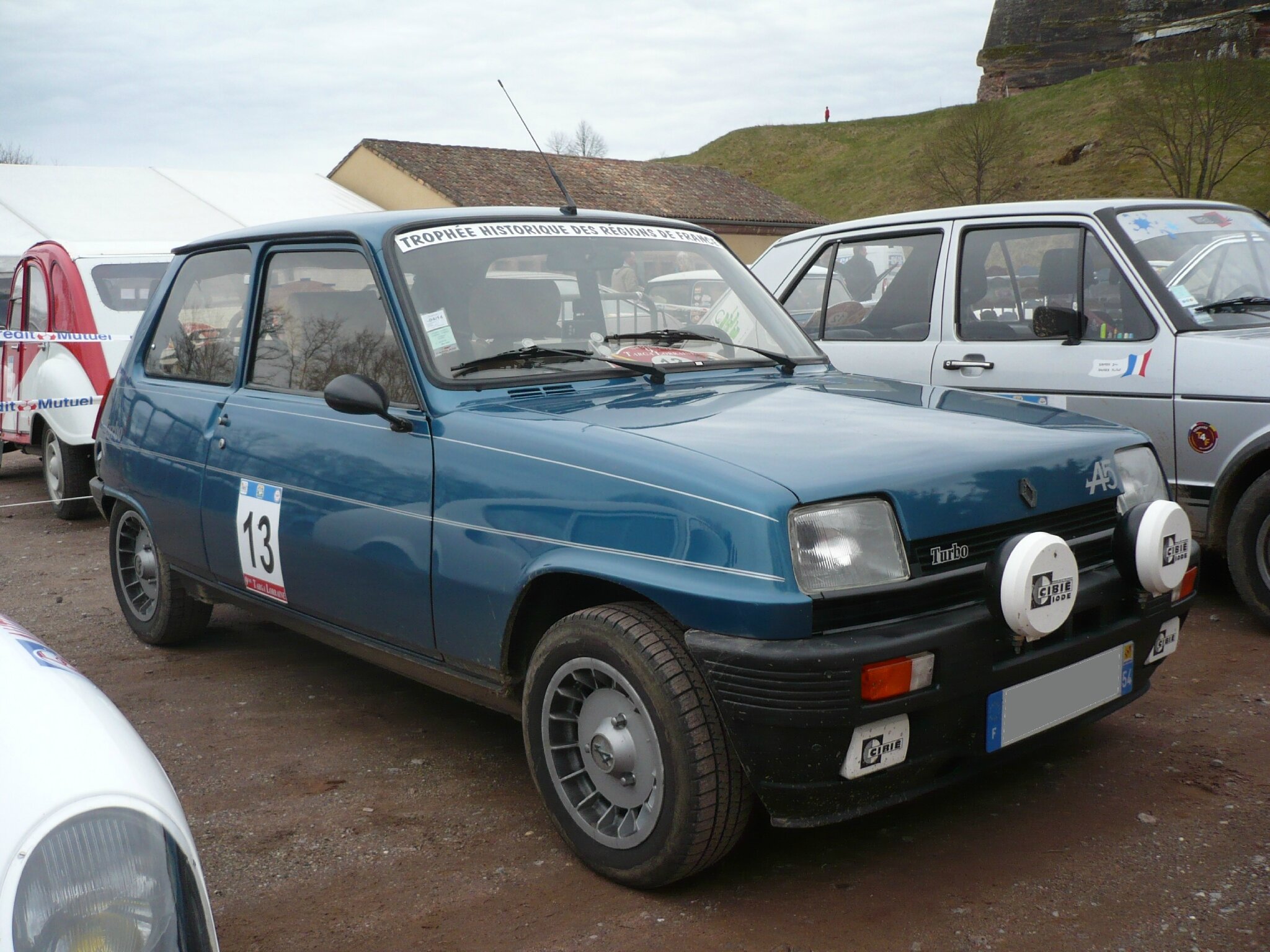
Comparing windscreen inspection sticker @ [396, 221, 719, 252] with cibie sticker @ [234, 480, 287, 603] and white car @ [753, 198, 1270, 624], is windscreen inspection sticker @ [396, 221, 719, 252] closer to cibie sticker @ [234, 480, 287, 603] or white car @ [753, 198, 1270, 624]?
cibie sticker @ [234, 480, 287, 603]

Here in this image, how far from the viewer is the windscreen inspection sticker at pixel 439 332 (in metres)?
3.47

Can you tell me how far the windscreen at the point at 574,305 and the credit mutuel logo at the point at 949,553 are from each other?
129 centimetres

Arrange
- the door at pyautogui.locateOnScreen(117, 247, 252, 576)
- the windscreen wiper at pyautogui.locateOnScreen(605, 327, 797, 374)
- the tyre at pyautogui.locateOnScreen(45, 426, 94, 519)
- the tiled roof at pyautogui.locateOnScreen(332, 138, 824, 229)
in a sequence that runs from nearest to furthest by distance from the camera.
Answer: the windscreen wiper at pyautogui.locateOnScreen(605, 327, 797, 374)
the door at pyautogui.locateOnScreen(117, 247, 252, 576)
the tyre at pyautogui.locateOnScreen(45, 426, 94, 519)
the tiled roof at pyautogui.locateOnScreen(332, 138, 824, 229)

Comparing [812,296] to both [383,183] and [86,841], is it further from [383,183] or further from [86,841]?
[383,183]

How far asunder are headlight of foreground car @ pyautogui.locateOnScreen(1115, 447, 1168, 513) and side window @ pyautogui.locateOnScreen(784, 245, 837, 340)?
2.99 m

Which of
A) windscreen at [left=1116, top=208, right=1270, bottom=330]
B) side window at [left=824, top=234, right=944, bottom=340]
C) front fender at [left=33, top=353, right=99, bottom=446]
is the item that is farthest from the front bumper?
front fender at [left=33, top=353, right=99, bottom=446]

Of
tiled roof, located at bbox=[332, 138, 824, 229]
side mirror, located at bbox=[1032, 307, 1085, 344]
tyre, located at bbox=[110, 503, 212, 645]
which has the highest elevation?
tiled roof, located at bbox=[332, 138, 824, 229]

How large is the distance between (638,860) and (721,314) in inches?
81.4

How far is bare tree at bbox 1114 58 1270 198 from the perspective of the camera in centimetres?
3941

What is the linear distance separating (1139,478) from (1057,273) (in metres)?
2.34

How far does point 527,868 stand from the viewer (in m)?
3.04

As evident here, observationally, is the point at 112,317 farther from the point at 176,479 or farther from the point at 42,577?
the point at 176,479

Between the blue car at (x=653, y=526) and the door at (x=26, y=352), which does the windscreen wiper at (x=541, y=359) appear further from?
the door at (x=26, y=352)

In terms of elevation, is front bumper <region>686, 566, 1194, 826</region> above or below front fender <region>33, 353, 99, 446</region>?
below
